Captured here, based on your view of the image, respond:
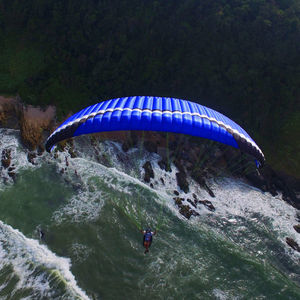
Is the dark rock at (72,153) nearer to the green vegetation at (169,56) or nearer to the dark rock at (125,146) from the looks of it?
the dark rock at (125,146)

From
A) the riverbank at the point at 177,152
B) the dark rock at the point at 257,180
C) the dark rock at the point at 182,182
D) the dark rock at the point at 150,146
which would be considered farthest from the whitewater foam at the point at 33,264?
the dark rock at the point at 257,180

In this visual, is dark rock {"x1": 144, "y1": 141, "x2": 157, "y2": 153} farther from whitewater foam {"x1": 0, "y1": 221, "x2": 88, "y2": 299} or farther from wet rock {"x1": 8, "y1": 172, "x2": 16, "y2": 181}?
whitewater foam {"x1": 0, "y1": 221, "x2": 88, "y2": 299}

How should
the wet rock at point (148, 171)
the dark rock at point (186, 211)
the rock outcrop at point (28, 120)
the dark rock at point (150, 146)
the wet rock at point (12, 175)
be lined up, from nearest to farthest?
the dark rock at point (186, 211) < the wet rock at point (12, 175) < the wet rock at point (148, 171) < the rock outcrop at point (28, 120) < the dark rock at point (150, 146)

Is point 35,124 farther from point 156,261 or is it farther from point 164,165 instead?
point 156,261

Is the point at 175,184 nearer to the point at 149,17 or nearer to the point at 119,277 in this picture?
the point at 119,277

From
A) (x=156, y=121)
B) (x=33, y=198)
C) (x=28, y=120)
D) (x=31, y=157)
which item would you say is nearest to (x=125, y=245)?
(x=33, y=198)

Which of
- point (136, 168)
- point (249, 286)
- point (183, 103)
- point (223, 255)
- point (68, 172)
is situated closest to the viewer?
point (183, 103)

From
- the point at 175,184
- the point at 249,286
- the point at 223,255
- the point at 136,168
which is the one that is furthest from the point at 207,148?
the point at 249,286
